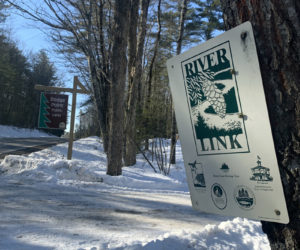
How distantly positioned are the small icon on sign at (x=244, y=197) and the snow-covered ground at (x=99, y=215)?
130cm

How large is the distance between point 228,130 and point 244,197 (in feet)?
1.00

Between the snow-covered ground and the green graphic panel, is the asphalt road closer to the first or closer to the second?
the snow-covered ground

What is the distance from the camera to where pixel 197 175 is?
1.52 metres

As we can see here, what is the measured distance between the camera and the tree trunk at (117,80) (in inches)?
309

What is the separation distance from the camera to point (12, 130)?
122ft

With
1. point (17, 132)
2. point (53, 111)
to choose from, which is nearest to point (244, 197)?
point (53, 111)

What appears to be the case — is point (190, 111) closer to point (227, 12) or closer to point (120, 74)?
point (227, 12)

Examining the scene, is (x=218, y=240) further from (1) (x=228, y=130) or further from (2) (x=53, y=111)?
(2) (x=53, y=111)

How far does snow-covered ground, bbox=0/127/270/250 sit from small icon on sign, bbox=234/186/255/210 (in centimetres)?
130

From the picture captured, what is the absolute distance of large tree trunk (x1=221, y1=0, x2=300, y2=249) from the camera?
1.23 meters

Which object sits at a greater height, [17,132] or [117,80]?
[17,132]

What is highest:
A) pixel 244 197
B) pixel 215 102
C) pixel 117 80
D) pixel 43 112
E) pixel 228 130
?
pixel 117 80

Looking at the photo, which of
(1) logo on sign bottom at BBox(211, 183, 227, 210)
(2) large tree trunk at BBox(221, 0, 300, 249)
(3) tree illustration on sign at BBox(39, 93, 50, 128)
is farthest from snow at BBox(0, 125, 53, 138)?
(2) large tree trunk at BBox(221, 0, 300, 249)

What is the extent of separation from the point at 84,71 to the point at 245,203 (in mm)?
18194
